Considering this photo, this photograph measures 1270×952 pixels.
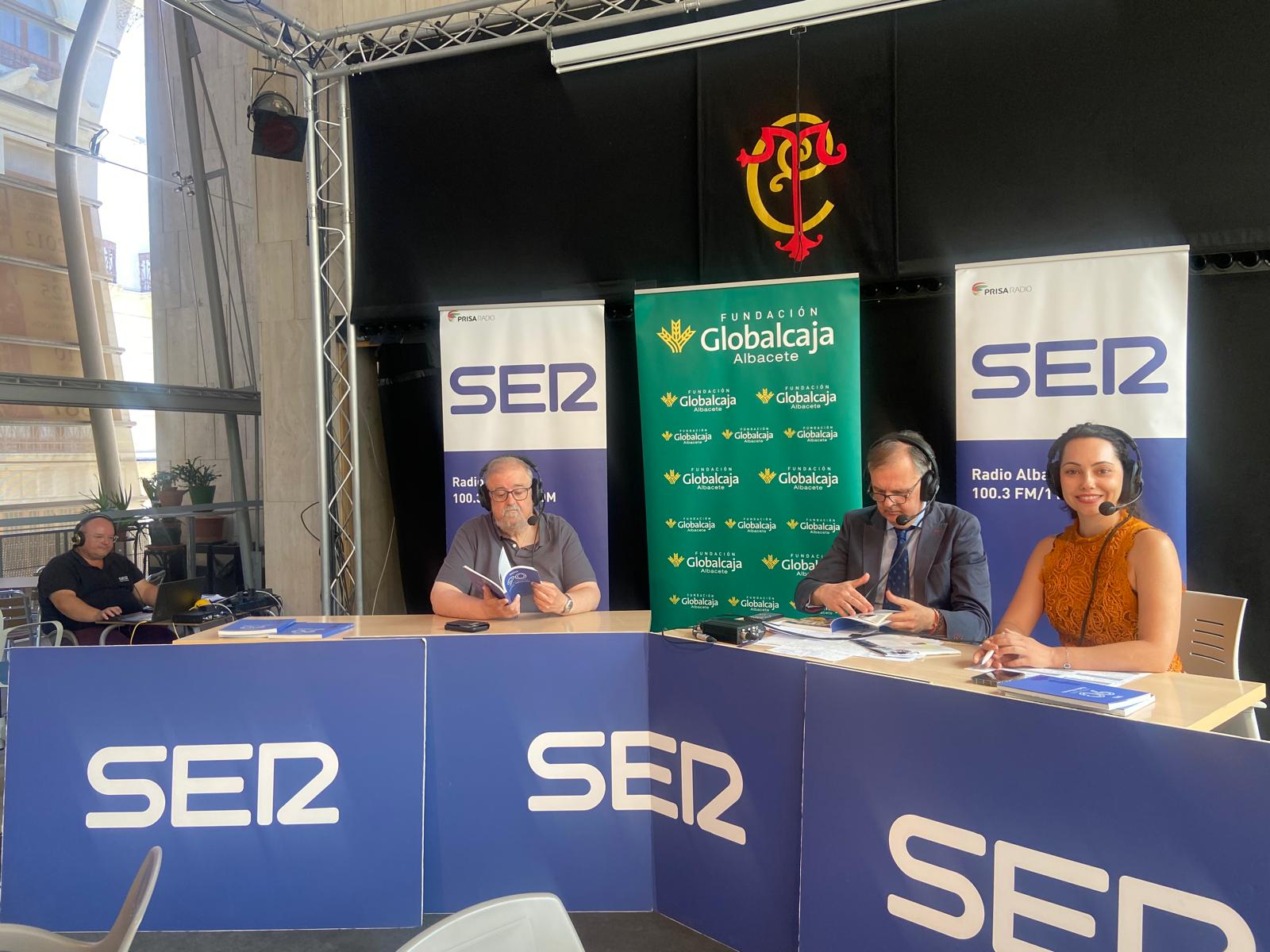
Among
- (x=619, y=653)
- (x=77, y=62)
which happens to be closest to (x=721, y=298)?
(x=619, y=653)

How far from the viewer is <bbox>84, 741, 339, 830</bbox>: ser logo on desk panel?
246cm

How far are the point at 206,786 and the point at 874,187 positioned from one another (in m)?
3.76

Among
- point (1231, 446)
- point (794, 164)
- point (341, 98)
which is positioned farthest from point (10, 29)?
point (1231, 446)

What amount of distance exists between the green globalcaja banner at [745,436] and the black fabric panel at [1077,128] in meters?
0.64

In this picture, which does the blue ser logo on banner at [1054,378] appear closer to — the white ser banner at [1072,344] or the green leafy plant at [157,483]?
the white ser banner at [1072,344]

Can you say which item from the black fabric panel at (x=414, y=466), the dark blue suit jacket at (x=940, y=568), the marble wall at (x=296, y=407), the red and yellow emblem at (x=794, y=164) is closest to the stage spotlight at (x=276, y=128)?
the marble wall at (x=296, y=407)

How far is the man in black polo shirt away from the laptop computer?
0.14 meters

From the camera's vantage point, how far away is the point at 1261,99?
134 inches

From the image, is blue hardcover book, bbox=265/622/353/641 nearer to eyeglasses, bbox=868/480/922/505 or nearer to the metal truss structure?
eyeglasses, bbox=868/480/922/505

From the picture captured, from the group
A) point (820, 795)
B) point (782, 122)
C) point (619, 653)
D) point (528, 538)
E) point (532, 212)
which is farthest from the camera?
point (532, 212)

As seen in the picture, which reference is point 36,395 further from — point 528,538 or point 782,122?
point 782,122

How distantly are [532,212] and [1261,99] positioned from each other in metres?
3.42

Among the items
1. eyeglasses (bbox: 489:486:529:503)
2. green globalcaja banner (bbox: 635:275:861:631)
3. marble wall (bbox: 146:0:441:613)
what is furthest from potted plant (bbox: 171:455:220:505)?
eyeglasses (bbox: 489:486:529:503)

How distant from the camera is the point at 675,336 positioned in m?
4.31
